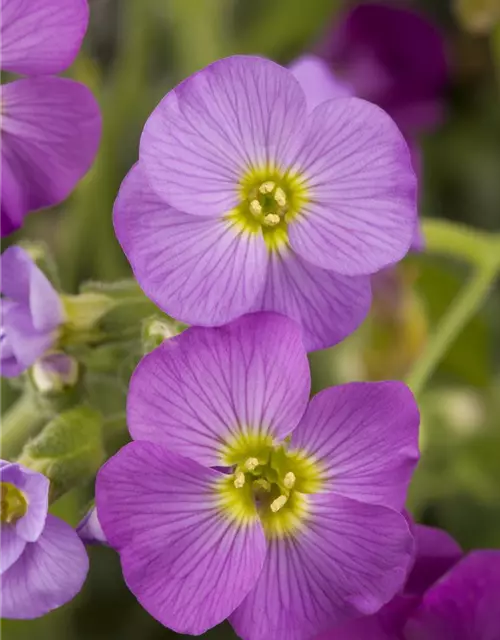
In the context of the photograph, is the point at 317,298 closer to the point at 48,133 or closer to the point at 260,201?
the point at 260,201

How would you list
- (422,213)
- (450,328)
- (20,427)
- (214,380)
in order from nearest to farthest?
(214,380) < (20,427) < (450,328) < (422,213)

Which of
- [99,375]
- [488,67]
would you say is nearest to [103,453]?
[99,375]

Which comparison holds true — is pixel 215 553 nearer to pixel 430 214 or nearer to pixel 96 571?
pixel 96 571

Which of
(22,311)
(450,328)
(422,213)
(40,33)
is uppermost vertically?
(40,33)

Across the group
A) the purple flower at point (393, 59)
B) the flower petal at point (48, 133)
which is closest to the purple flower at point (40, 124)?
the flower petal at point (48, 133)

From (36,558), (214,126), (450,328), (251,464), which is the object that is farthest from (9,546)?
(450,328)

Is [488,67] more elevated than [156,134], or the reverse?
[156,134]
